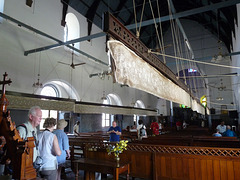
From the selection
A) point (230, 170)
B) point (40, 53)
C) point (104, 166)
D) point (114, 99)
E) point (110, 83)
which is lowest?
point (230, 170)

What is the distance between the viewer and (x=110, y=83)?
1514 centimetres

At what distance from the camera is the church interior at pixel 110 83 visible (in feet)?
7.18

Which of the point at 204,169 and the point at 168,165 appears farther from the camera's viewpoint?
the point at 168,165

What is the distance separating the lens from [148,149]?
4332 millimetres

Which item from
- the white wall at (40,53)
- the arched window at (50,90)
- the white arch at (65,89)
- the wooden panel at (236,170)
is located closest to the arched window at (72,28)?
the white wall at (40,53)

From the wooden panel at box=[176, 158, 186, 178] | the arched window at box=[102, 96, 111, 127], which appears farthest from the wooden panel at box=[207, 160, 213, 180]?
the arched window at box=[102, 96, 111, 127]

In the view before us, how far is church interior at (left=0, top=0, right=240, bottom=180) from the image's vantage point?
219 cm

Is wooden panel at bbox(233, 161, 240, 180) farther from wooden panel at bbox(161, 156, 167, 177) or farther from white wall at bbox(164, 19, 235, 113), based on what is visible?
white wall at bbox(164, 19, 235, 113)

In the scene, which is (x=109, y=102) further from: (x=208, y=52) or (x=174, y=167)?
(x=208, y=52)

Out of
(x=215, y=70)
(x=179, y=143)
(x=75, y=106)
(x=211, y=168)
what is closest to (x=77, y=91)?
(x=75, y=106)

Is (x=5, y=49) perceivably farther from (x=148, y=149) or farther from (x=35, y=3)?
(x=148, y=149)

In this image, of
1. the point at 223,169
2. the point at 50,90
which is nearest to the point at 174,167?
the point at 223,169

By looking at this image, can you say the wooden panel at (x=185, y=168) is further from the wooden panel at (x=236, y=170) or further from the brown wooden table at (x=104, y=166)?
the brown wooden table at (x=104, y=166)

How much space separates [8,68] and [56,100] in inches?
123
